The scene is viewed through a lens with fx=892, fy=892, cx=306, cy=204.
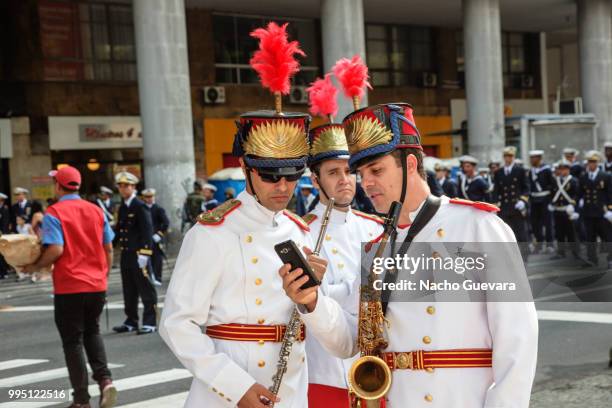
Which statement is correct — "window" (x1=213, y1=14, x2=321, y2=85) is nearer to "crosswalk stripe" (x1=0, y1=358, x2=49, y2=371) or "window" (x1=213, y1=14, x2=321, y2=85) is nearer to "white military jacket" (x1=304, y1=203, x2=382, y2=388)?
"crosswalk stripe" (x1=0, y1=358, x2=49, y2=371)

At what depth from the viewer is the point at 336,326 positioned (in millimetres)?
3693

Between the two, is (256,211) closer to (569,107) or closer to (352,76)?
(352,76)

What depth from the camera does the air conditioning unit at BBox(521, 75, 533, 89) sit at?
1693 inches

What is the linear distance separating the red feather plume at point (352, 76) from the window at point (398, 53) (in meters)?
32.4

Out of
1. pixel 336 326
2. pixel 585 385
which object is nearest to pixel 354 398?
pixel 336 326

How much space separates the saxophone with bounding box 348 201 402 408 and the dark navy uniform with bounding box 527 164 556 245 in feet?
56.5

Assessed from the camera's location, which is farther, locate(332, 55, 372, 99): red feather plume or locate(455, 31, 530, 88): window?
locate(455, 31, 530, 88): window

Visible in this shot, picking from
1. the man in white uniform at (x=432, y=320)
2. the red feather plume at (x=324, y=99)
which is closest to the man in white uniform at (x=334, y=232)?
the red feather plume at (x=324, y=99)

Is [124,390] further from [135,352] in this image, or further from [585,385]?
[585,385]

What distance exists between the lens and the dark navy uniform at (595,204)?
1738 centimetres

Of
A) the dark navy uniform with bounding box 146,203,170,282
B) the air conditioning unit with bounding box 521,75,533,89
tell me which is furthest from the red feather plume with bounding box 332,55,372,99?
the air conditioning unit with bounding box 521,75,533,89

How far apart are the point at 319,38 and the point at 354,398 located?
111ft

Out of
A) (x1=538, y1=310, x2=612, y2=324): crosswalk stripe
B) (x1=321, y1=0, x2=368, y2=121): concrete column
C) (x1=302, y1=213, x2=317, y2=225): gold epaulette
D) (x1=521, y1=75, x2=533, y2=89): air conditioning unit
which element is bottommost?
(x1=538, y1=310, x2=612, y2=324): crosswalk stripe

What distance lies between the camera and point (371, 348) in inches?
135
